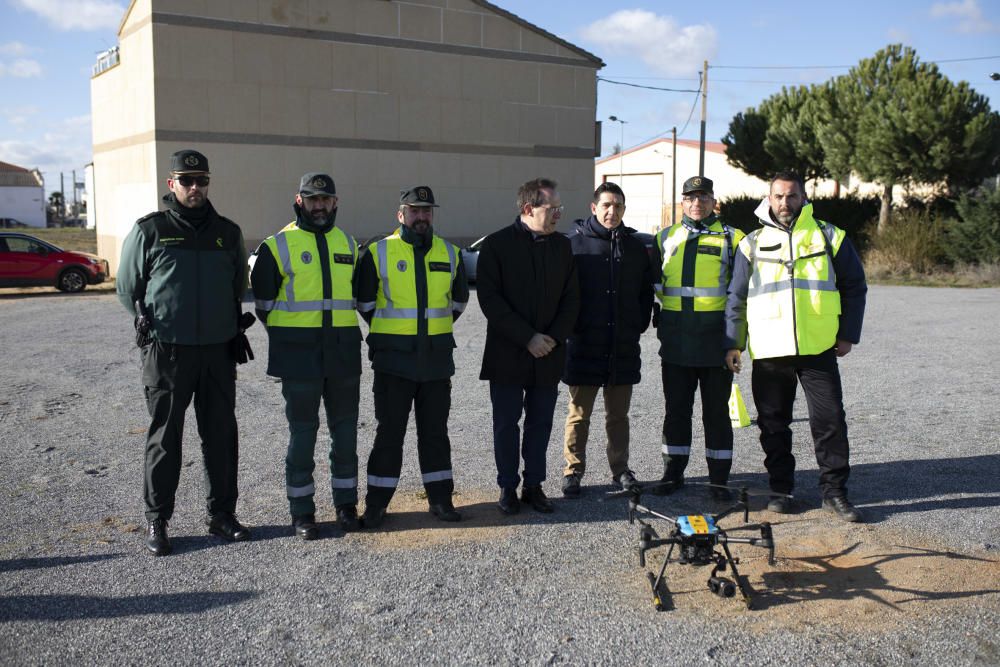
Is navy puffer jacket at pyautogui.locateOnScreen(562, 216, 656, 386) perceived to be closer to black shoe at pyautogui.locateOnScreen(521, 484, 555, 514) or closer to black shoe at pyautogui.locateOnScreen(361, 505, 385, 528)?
black shoe at pyautogui.locateOnScreen(521, 484, 555, 514)

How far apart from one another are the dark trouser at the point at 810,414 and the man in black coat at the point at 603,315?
2.83 ft

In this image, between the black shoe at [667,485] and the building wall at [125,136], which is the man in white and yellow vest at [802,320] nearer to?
Result: the black shoe at [667,485]

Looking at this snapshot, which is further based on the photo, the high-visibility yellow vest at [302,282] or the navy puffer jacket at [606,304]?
the navy puffer jacket at [606,304]

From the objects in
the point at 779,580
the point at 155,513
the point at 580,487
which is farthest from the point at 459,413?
the point at 779,580

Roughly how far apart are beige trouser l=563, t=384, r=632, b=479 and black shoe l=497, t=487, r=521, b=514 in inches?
21.4

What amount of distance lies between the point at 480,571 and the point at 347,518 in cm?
105

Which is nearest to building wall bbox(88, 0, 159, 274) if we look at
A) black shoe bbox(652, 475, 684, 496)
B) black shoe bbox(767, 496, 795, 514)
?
black shoe bbox(652, 475, 684, 496)

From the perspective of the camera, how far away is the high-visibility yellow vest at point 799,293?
5551 mm

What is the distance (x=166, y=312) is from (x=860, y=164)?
28.5 metres

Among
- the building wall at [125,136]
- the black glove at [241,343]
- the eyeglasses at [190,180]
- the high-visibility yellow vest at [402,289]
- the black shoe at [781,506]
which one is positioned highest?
the building wall at [125,136]

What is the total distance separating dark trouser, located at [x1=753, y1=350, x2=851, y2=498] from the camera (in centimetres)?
555

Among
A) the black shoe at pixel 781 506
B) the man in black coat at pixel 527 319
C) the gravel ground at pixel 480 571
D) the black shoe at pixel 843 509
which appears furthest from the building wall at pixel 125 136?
the black shoe at pixel 843 509

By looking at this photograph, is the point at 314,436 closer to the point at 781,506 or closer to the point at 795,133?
the point at 781,506

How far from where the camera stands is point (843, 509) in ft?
17.7
